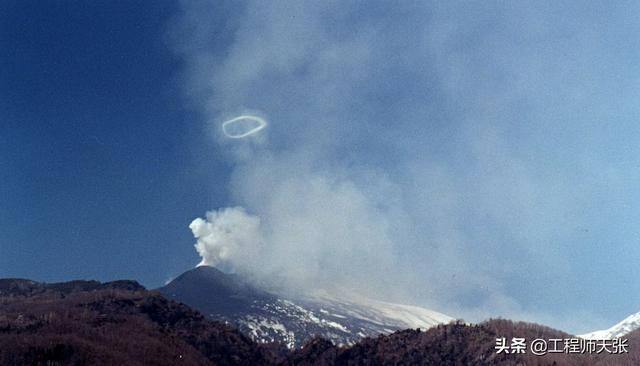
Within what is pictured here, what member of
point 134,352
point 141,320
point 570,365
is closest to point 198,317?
point 141,320

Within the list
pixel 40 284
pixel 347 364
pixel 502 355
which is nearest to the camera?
pixel 502 355

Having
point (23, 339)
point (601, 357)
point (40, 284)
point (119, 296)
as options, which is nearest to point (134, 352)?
point (23, 339)

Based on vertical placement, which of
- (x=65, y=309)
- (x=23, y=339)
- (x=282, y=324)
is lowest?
(x=23, y=339)

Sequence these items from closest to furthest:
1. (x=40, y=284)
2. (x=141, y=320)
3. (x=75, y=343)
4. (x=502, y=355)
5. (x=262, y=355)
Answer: (x=75, y=343) → (x=502, y=355) → (x=141, y=320) → (x=262, y=355) → (x=40, y=284)

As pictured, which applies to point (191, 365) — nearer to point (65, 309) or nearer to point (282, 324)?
point (65, 309)

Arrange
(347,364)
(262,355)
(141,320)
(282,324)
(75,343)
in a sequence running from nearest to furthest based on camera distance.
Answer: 1. (75,343)
2. (347,364)
3. (141,320)
4. (262,355)
5. (282,324)

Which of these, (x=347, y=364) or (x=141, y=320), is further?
(x=141, y=320)

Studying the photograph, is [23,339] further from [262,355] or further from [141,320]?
[262,355]

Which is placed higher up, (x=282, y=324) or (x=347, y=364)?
(x=282, y=324)

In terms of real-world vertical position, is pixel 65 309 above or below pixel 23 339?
above
